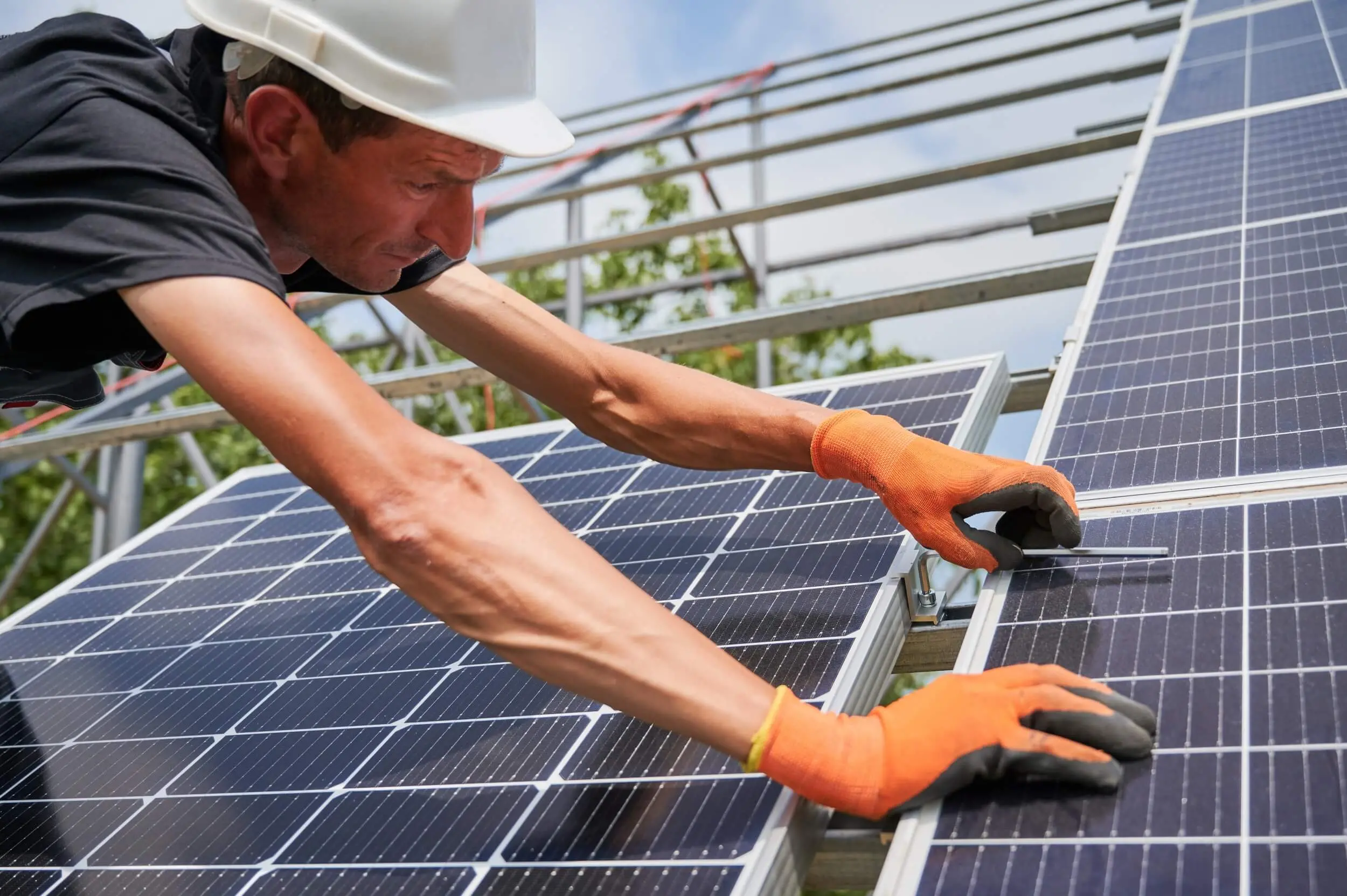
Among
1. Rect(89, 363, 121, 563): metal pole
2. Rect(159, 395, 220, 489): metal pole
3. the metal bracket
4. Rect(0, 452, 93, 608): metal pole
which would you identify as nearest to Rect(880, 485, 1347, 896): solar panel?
the metal bracket

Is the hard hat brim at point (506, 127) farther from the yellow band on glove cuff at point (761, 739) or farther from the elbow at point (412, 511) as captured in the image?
the yellow band on glove cuff at point (761, 739)

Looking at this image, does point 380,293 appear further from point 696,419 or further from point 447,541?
point 447,541

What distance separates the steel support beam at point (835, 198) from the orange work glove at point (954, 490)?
4.70m

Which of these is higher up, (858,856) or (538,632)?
(538,632)

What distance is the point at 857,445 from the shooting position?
3357mm

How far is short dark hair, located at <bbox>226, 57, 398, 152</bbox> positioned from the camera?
9.20 feet

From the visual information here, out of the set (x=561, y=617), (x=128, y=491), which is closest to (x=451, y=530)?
(x=561, y=617)

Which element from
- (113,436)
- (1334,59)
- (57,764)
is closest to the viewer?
(57,764)

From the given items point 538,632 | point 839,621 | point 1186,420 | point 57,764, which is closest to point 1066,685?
point 839,621

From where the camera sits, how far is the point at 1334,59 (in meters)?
6.89

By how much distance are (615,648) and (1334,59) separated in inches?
257

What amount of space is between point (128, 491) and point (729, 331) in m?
4.57

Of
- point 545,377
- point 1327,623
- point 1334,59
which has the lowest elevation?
point 1334,59

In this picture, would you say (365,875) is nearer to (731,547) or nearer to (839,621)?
(839,621)
